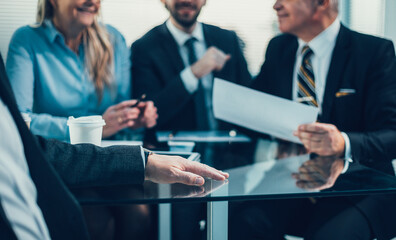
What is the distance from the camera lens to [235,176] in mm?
1115

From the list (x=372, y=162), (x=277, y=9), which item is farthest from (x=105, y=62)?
(x=372, y=162)

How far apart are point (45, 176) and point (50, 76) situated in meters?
1.17

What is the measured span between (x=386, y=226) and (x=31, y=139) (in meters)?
1.07

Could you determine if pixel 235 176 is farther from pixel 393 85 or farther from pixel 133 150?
pixel 393 85

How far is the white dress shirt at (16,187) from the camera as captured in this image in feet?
2.43

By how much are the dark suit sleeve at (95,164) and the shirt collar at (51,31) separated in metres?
1.00

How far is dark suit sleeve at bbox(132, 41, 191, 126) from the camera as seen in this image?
1.97 meters

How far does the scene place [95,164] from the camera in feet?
3.22

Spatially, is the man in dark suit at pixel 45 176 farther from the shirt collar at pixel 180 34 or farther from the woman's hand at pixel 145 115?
the shirt collar at pixel 180 34

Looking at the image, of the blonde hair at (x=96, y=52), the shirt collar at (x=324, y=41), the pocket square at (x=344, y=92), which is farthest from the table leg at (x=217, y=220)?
the blonde hair at (x=96, y=52)

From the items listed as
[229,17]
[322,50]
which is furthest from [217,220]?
[229,17]

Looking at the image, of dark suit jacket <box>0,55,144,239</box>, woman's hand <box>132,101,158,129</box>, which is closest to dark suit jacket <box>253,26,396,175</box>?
woman's hand <box>132,101,158,129</box>

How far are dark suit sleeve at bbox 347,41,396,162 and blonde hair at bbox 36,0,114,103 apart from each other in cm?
110

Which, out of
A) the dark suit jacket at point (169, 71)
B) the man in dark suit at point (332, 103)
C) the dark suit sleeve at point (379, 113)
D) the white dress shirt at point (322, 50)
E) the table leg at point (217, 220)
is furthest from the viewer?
the dark suit jacket at point (169, 71)
